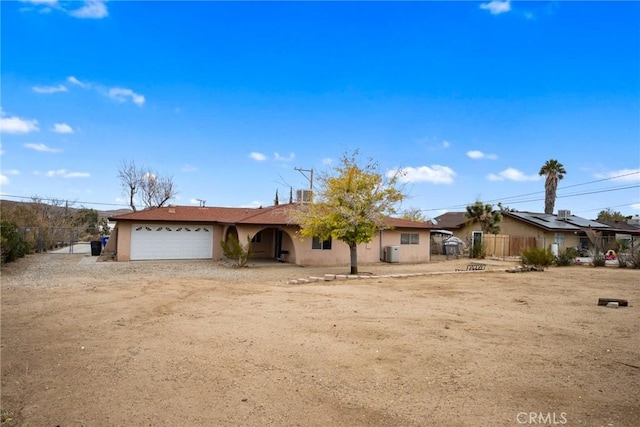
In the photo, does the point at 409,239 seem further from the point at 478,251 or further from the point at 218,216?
the point at 218,216

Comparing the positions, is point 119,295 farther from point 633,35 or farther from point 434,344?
point 633,35

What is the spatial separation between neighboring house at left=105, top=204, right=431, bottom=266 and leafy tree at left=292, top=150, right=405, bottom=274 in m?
2.92

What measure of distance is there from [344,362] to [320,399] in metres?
1.26

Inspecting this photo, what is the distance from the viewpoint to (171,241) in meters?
23.8

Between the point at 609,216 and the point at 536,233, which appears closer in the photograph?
the point at 536,233

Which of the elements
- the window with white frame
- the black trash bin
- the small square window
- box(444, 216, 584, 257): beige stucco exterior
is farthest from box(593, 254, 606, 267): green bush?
the black trash bin

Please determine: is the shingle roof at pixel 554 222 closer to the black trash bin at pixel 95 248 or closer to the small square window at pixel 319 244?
the small square window at pixel 319 244

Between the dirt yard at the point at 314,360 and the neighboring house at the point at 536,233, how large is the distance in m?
21.9

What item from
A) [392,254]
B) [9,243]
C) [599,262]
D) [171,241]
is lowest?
[599,262]

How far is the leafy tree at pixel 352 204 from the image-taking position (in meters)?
17.8

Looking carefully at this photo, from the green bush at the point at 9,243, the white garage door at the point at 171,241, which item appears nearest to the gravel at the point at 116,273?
the green bush at the point at 9,243

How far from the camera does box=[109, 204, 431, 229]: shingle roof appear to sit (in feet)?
72.8

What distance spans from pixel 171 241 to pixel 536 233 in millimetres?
31020

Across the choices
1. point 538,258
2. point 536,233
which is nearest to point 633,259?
point 538,258
